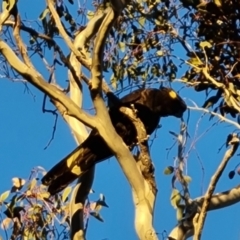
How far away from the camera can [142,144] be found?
2.99 meters

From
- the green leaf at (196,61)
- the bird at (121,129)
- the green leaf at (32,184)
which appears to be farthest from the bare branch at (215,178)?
the green leaf at (196,61)

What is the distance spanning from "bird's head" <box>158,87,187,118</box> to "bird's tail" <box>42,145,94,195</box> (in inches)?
20.9

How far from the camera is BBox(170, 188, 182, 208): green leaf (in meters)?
2.80

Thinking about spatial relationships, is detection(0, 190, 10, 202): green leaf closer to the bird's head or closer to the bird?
→ the bird

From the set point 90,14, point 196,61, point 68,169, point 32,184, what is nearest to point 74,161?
point 68,169

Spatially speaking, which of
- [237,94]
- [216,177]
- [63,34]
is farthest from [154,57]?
[216,177]

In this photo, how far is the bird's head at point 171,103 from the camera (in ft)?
12.2

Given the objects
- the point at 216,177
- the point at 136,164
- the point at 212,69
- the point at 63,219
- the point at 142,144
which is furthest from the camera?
the point at 212,69

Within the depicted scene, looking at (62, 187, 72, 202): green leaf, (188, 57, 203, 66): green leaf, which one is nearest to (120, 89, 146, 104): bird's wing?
(188, 57, 203, 66): green leaf

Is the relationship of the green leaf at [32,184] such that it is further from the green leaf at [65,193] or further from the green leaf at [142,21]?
the green leaf at [142,21]

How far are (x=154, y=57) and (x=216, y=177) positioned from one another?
5.06ft

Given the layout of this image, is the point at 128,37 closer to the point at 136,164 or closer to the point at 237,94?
the point at 237,94

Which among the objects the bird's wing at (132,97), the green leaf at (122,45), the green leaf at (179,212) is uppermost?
the green leaf at (122,45)

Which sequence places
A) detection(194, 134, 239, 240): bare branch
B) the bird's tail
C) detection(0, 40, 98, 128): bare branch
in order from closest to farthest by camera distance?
1. detection(194, 134, 239, 240): bare branch
2. detection(0, 40, 98, 128): bare branch
3. the bird's tail
